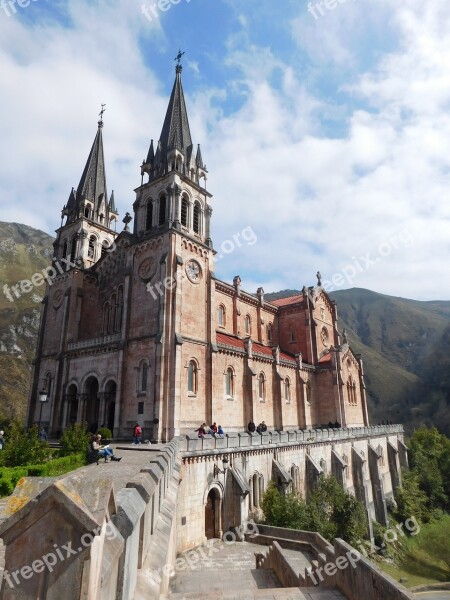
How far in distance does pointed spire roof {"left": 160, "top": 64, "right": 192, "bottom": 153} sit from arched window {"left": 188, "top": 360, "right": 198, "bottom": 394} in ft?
65.3

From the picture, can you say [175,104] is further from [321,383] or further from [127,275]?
[321,383]

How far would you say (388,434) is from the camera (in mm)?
47969

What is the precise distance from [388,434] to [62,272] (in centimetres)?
4258

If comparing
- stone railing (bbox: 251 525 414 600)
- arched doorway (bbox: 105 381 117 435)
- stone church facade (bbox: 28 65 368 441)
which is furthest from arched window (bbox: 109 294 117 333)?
stone railing (bbox: 251 525 414 600)

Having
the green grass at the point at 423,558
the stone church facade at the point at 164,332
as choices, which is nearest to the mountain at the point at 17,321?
the stone church facade at the point at 164,332

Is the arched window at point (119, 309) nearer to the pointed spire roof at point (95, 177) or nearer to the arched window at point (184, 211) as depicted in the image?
the arched window at point (184, 211)

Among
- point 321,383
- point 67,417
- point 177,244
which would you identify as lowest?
point 67,417

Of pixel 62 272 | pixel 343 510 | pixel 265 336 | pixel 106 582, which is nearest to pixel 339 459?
pixel 343 510

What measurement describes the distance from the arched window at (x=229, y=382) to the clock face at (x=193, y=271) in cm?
810

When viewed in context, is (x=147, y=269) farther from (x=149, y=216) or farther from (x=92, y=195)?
(x=92, y=195)

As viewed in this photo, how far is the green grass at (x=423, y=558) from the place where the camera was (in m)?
28.3

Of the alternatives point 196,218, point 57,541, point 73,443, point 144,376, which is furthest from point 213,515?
point 196,218

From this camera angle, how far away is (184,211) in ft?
112

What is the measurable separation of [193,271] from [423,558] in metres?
30.3
